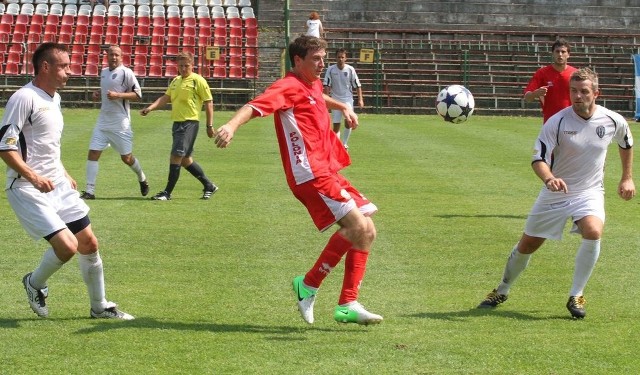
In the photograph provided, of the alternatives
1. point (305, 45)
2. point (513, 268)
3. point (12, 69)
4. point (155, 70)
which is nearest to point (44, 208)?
point (305, 45)

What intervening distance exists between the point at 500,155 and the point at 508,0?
18536 mm

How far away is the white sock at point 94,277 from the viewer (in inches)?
309

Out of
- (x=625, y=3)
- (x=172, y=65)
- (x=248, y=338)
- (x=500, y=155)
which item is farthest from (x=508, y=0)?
(x=248, y=338)

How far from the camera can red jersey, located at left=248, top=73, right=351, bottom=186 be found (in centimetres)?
766

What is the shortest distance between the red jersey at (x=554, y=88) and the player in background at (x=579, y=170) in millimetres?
4550

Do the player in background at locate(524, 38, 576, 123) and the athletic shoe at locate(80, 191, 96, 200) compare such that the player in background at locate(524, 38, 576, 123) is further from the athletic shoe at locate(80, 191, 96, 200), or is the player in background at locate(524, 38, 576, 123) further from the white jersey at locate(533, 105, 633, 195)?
the athletic shoe at locate(80, 191, 96, 200)

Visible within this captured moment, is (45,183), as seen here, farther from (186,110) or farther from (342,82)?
(342,82)

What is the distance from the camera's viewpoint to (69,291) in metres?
9.02

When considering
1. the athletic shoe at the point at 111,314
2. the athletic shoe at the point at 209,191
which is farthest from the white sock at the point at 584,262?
the athletic shoe at the point at 209,191

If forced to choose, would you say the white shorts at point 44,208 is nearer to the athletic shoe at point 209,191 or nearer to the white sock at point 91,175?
the athletic shoe at point 209,191

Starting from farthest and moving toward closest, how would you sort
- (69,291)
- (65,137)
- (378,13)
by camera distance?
(378,13) < (65,137) < (69,291)

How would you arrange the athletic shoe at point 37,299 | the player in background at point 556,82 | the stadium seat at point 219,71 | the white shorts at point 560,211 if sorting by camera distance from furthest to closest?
the stadium seat at point 219,71
the player in background at point 556,82
the white shorts at point 560,211
the athletic shoe at point 37,299

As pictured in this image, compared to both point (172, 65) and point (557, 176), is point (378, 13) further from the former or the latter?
point (557, 176)

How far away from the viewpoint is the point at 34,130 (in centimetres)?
757
